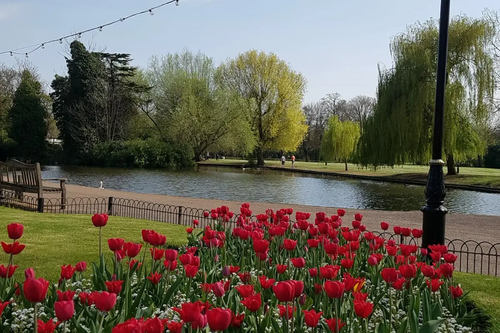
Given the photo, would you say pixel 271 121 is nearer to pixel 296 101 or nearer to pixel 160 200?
pixel 296 101

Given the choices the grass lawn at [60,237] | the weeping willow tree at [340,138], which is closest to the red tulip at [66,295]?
the grass lawn at [60,237]

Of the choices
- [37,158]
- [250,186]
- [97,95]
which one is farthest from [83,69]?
[250,186]

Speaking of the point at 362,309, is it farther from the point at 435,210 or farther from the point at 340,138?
the point at 340,138

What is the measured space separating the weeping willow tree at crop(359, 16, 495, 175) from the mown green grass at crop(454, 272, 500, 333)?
23.0 m

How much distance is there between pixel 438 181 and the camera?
Result: 593 centimetres

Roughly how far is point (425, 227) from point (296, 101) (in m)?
44.4

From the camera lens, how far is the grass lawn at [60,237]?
21.6ft

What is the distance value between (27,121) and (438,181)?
5128cm

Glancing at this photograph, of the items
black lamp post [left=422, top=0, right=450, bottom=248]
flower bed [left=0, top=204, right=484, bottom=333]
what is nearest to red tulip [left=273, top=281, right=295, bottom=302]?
flower bed [left=0, top=204, right=484, bottom=333]

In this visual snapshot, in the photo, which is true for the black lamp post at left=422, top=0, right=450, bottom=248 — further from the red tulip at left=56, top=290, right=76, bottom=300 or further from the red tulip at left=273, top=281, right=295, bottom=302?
the red tulip at left=56, top=290, right=76, bottom=300

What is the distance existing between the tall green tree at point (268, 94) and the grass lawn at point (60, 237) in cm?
3848

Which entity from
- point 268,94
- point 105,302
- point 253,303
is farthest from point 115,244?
point 268,94

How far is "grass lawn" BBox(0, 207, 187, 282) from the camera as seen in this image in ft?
21.6

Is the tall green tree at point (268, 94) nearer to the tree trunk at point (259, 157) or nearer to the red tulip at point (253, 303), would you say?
the tree trunk at point (259, 157)
